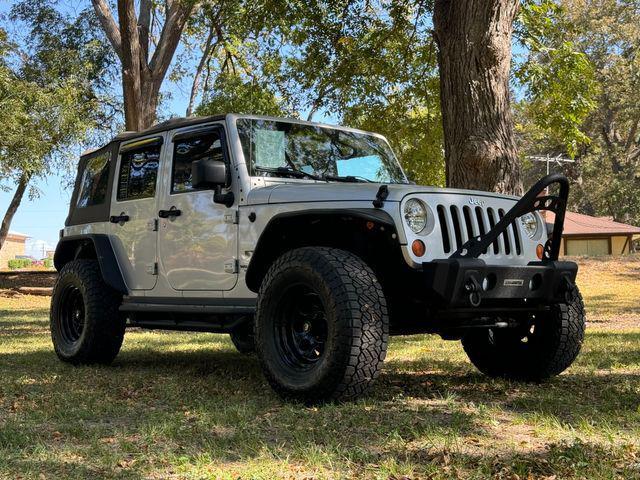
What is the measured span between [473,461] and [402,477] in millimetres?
424

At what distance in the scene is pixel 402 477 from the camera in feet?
11.5

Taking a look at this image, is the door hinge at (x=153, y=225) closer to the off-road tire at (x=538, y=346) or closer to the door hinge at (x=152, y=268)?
the door hinge at (x=152, y=268)

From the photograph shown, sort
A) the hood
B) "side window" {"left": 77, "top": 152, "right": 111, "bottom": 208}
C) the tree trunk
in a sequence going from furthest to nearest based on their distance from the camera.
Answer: the tree trunk → "side window" {"left": 77, "top": 152, "right": 111, "bottom": 208} → the hood

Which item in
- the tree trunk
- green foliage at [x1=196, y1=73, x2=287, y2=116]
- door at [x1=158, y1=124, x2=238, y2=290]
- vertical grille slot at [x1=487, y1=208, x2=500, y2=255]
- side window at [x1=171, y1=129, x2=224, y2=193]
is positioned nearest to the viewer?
vertical grille slot at [x1=487, y1=208, x2=500, y2=255]

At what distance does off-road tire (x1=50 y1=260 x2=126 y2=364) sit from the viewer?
7.34 meters

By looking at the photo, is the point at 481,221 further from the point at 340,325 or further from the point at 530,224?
the point at 340,325

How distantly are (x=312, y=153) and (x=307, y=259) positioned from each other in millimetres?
1546

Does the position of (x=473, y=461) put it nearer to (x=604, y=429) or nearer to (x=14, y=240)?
(x=604, y=429)

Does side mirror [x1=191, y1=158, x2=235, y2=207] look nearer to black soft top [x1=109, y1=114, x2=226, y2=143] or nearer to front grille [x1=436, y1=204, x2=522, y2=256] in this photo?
black soft top [x1=109, y1=114, x2=226, y2=143]

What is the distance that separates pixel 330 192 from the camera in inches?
212

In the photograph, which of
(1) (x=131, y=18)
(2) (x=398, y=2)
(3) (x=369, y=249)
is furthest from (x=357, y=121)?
(3) (x=369, y=249)

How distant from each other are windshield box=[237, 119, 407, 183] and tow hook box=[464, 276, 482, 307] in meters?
1.75

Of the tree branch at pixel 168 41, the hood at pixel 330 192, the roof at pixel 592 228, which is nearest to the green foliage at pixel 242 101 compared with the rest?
the tree branch at pixel 168 41

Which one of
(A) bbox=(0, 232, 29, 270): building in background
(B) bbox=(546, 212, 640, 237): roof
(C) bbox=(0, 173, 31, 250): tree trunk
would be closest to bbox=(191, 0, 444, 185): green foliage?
(C) bbox=(0, 173, 31, 250): tree trunk
